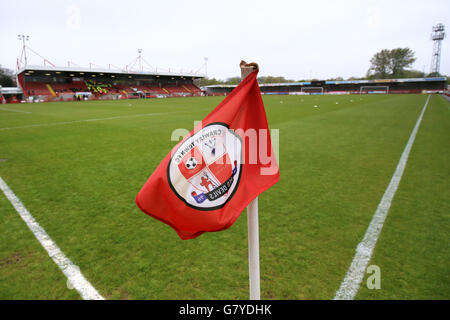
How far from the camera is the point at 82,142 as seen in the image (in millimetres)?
8828

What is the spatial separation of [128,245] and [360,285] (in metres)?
2.41

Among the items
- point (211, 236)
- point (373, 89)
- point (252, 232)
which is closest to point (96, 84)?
point (211, 236)

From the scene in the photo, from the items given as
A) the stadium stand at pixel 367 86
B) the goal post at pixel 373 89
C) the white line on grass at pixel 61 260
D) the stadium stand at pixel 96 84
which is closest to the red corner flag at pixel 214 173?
the white line on grass at pixel 61 260

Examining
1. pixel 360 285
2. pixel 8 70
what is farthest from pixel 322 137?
pixel 8 70

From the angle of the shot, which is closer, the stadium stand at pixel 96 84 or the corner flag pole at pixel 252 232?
the corner flag pole at pixel 252 232

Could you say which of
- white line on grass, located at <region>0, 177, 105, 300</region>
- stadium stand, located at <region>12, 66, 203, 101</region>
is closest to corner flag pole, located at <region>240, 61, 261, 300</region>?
white line on grass, located at <region>0, 177, 105, 300</region>

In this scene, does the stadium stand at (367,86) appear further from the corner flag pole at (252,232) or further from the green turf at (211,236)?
the corner flag pole at (252,232)

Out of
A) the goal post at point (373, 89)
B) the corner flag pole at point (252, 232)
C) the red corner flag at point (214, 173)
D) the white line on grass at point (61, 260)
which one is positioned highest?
the goal post at point (373, 89)

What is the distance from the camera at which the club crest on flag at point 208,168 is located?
146 centimetres

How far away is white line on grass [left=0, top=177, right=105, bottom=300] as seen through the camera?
2.29 meters

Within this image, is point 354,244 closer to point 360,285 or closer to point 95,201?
point 360,285

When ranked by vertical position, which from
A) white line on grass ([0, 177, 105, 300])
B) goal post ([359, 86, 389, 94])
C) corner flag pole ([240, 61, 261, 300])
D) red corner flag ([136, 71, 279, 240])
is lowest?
white line on grass ([0, 177, 105, 300])

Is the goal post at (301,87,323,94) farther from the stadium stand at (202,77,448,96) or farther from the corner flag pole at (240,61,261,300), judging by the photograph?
the corner flag pole at (240,61,261,300)

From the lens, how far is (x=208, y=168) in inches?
58.5
